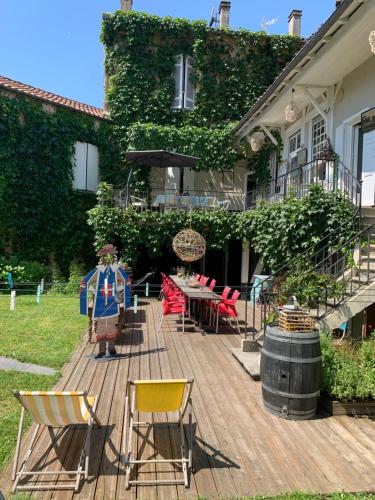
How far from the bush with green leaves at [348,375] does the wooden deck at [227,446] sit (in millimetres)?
301

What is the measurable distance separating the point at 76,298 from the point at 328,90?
934cm

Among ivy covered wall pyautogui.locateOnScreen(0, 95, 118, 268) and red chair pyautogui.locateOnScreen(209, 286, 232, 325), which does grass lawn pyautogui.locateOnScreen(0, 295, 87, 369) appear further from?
ivy covered wall pyautogui.locateOnScreen(0, 95, 118, 268)

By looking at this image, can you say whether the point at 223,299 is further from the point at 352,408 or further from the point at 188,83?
the point at 188,83

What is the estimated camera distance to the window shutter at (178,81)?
16.9 metres

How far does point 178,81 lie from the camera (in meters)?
17.0

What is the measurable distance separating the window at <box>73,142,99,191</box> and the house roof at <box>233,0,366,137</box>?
303 inches

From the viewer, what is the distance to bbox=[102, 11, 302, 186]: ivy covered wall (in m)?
16.0

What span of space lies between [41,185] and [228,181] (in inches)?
318

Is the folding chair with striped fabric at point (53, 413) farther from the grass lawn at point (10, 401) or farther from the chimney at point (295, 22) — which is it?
the chimney at point (295, 22)

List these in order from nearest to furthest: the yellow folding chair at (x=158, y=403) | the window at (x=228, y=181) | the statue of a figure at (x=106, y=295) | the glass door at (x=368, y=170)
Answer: the yellow folding chair at (x=158, y=403), the statue of a figure at (x=106, y=295), the glass door at (x=368, y=170), the window at (x=228, y=181)

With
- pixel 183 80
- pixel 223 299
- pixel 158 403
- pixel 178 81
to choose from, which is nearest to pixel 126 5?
pixel 178 81

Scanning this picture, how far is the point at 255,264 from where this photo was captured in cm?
1614

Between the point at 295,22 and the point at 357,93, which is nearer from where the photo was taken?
the point at 357,93


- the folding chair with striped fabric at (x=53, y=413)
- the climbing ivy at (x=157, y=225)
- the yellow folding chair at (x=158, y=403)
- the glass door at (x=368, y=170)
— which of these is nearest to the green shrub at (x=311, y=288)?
the glass door at (x=368, y=170)
